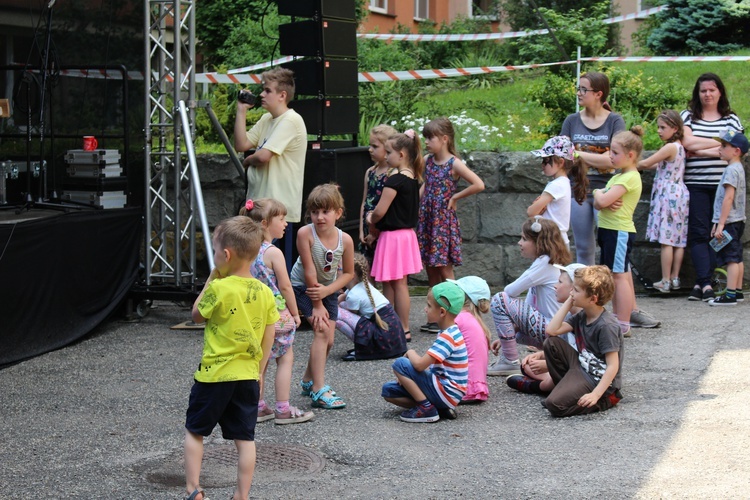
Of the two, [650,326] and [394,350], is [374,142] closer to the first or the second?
[394,350]

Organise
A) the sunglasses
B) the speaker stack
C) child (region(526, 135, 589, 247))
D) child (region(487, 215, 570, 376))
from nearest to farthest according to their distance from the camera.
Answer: the sunglasses < child (region(487, 215, 570, 376)) < child (region(526, 135, 589, 247)) < the speaker stack

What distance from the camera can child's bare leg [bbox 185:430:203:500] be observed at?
4.58m

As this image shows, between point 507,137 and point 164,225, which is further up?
point 507,137

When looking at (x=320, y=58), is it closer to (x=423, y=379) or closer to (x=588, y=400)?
(x=423, y=379)

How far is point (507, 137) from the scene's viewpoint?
12109mm

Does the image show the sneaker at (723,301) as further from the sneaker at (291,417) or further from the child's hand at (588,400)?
the sneaker at (291,417)

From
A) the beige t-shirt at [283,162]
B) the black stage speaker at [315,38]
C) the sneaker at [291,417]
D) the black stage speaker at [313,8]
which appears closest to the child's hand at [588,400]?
the sneaker at [291,417]

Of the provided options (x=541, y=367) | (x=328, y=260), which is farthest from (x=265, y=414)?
(x=541, y=367)

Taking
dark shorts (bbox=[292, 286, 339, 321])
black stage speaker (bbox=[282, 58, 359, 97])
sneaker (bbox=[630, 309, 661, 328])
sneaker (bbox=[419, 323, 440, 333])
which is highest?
black stage speaker (bbox=[282, 58, 359, 97])

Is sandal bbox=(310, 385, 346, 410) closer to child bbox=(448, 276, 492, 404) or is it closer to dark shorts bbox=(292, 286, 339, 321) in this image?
dark shorts bbox=(292, 286, 339, 321)

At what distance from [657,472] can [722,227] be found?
15.8 ft

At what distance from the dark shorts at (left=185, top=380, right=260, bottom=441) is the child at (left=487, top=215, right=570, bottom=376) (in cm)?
251

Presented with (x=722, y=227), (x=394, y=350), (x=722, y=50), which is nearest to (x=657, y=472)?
(x=394, y=350)

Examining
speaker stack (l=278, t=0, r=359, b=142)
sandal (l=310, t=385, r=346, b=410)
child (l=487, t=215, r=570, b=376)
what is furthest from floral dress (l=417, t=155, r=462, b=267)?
sandal (l=310, t=385, r=346, b=410)
